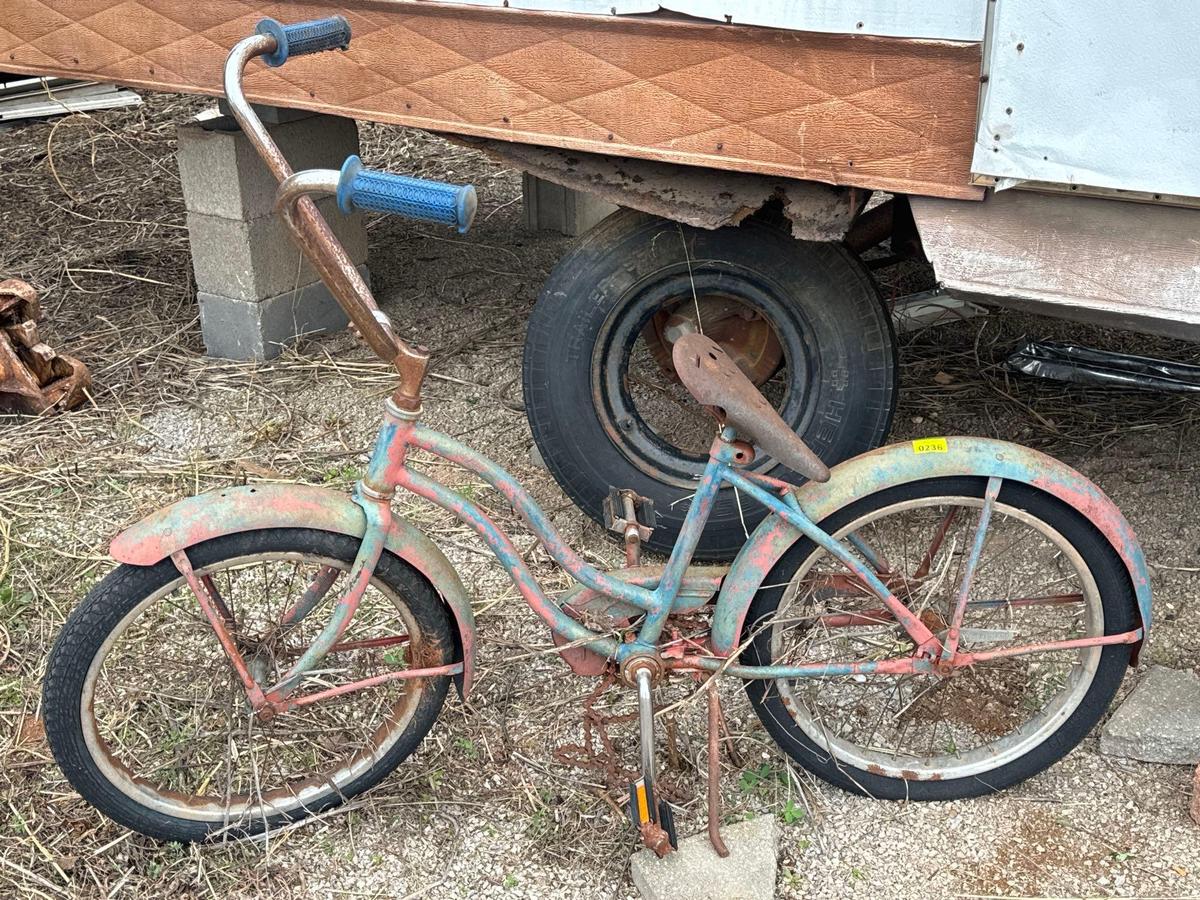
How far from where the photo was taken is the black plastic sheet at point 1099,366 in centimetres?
369

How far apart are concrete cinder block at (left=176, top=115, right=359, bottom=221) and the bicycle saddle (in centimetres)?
250

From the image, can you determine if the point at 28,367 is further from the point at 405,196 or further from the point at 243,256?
the point at 405,196

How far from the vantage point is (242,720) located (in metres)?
2.92

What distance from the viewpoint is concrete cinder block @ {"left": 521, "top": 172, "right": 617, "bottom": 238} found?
228 inches

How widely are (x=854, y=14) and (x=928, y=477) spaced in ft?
3.49

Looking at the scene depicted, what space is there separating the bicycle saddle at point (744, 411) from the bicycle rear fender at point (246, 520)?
0.65 m

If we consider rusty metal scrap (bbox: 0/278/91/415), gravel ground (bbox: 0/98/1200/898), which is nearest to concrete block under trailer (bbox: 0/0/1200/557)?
gravel ground (bbox: 0/98/1200/898)

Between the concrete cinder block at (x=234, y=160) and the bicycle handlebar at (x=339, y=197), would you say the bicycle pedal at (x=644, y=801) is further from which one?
the concrete cinder block at (x=234, y=160)

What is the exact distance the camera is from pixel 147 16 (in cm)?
360

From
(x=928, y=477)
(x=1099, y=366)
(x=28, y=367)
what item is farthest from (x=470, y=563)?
(x=1099, y=366)

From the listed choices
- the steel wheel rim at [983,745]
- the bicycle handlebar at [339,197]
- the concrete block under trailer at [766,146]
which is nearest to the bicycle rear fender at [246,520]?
the bicycle handlebar at [339,197]

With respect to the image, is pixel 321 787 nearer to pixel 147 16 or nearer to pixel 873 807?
pixel 873 807

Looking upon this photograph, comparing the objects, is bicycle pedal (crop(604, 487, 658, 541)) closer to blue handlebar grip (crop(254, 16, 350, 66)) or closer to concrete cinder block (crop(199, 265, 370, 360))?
blue handlebar grip (crop(254, 16, 350, 66))

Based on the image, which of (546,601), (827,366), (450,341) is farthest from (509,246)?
(546,601)
